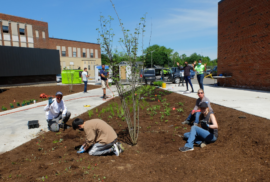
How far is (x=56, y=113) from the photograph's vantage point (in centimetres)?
612

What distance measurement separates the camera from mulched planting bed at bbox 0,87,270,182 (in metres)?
3.21

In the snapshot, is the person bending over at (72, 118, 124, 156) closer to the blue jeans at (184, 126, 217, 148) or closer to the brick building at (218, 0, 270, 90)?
the blue jeans at (184, 126, 217, 148)

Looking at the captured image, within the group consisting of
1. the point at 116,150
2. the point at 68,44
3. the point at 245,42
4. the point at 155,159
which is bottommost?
the point at 155,159

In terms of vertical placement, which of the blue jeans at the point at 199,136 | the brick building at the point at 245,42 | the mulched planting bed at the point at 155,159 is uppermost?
the brick building at the point at 245,42

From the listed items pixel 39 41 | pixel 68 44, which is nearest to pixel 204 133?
pixel 39 41

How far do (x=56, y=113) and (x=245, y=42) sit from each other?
1273 centimetres

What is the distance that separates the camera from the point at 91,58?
60.3 m

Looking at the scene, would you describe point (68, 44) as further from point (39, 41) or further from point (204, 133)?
point (204, 133)

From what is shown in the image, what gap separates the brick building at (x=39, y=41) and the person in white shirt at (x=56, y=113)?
4019 centimetres

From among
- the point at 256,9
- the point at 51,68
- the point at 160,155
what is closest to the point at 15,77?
the point at 51,68

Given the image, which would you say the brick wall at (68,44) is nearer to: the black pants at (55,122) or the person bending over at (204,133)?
the black pants at (55,122)

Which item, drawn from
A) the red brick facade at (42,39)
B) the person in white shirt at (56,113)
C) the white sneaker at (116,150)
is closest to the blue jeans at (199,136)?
the white sneaker at (116,150)

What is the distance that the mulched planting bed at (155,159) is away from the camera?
321cm

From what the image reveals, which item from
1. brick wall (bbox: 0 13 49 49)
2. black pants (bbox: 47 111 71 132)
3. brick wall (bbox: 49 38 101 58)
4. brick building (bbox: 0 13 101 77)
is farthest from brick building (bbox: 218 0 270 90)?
brick wall (bbox: 49 38 101 58)
